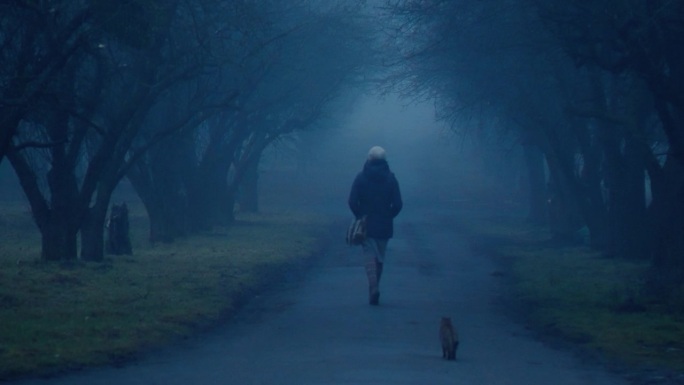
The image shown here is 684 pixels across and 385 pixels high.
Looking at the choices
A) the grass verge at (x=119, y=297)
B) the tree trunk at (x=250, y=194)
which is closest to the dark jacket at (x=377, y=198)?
the grass verge at (x=119, y=297)

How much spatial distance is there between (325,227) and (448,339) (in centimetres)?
2528

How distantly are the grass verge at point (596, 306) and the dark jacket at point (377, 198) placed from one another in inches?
86.6

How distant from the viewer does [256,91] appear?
31562 millimetres

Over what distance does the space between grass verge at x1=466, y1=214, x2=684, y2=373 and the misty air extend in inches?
2.7

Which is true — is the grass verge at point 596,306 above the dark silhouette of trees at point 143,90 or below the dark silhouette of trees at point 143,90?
below

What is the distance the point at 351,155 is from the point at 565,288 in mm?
67263

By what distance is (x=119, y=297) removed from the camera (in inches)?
592

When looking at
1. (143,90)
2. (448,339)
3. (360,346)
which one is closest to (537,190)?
(143,90)

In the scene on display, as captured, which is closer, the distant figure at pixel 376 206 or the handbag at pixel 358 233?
the handbag at pixel 358 233

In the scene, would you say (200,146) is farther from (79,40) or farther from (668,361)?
(668,361)

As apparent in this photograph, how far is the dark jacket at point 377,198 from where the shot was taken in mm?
15242

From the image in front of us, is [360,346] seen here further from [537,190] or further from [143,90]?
[537,190]

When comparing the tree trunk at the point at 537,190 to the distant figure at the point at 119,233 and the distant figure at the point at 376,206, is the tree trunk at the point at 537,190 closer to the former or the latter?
the distant figure at the point at 119,233

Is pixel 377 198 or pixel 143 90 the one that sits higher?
pixel 143 90
